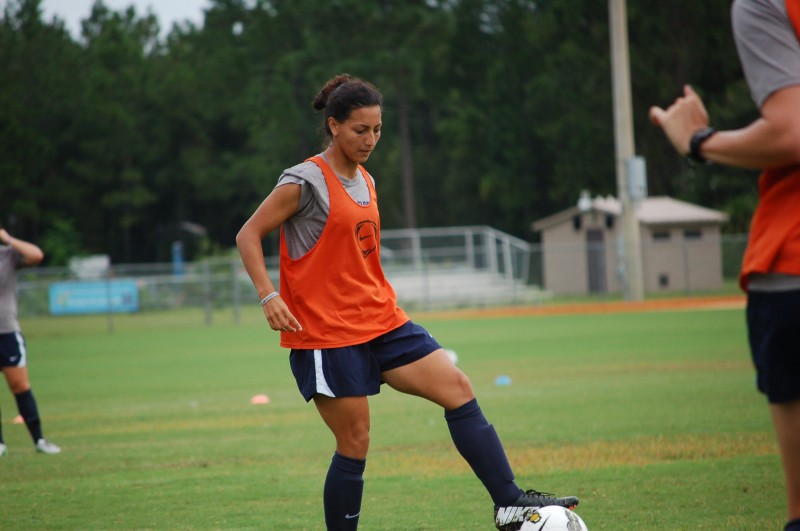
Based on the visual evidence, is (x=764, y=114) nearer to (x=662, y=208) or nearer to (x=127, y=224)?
(x=662, y=208)

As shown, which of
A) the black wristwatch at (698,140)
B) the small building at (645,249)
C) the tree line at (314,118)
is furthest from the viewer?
the tree line at (314,118)

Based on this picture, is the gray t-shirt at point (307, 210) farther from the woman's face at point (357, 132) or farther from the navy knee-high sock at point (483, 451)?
the navy knee-high sock at point (483, 451)

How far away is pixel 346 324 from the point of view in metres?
4.97

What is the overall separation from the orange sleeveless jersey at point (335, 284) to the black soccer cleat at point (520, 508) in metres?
0.99

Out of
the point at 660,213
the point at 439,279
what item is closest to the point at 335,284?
the point at 439,279

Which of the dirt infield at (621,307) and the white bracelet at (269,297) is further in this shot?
the dirt infield at (621,307)

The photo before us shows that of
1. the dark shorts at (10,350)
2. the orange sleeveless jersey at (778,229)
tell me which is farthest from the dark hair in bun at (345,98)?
the dark shorts at (10,350)

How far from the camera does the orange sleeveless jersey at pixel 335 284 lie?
16.3 ft

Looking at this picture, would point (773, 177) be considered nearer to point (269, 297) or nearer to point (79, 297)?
point (269, 297)

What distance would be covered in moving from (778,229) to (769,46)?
1.72 ft

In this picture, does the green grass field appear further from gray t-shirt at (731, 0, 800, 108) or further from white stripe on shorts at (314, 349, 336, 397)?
gray t-shirt at (731, 0, 800, 108)

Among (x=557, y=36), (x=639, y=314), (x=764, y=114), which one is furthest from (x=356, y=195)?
(x=557, y=36)

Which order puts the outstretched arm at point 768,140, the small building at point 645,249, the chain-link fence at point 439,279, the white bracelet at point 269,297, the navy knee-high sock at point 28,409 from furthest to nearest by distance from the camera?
the small building at point 645,249, the chain-link fence at point 439,279, the navy knee-high sock at point 28,409, the white bracelet at point 269,297, the outstretched arm at point 768,140

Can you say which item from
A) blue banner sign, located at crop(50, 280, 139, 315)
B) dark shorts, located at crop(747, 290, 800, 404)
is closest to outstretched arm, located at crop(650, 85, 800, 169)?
dark shorts, located at crop(747, 290, 800, 404)
